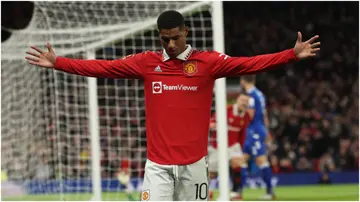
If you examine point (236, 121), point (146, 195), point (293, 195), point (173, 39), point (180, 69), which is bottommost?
point (293, 195)

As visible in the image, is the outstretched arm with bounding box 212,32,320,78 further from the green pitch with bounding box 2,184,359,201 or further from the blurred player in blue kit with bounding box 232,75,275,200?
the green pitch with bounding box 2,184,359,201

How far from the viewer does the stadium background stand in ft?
63.2

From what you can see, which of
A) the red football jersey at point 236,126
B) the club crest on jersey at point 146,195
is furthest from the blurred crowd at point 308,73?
the club crest on jersey at point 146,195

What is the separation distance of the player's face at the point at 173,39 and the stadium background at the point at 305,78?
1345 cm

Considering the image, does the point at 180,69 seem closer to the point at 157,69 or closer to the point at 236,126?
the point at 157,69

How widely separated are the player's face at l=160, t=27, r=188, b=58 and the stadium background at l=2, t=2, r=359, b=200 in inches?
530

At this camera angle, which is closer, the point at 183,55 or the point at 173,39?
the point at 173,39

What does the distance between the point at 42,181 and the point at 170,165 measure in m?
9.15

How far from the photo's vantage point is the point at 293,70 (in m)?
23.4

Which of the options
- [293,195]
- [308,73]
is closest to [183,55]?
[293,195]

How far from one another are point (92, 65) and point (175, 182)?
0.89 meters

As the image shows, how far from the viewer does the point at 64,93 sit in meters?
12.5

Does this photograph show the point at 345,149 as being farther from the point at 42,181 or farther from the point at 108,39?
the point at 108,39

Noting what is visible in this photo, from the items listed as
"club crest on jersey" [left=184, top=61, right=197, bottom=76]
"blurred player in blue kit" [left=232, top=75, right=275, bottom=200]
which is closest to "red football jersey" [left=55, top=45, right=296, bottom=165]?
"club crest on jersey" [left=184, top=61, right=197, bottom=76]
